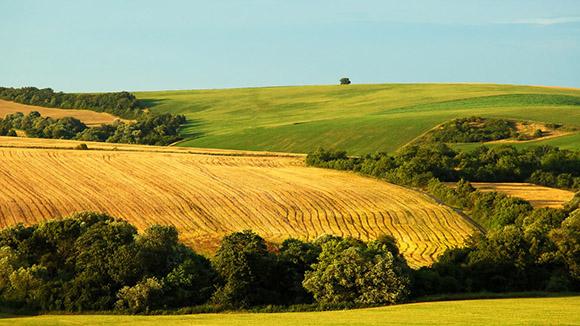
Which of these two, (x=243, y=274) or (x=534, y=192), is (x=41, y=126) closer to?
(x=534, y=192)

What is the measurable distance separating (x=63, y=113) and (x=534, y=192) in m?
96.0

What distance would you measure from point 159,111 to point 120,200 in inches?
3795

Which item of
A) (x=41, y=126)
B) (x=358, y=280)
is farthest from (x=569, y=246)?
(x=41, y=126)

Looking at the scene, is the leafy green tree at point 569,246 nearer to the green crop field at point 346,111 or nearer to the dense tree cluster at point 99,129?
the green crop field at point 346,111

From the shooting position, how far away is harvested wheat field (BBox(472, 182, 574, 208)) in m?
73.7

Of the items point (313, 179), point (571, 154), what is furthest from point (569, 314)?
point (571, 154)

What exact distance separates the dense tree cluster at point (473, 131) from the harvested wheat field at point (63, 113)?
187ft

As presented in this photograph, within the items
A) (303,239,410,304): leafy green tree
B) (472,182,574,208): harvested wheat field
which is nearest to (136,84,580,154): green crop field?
(472,182,574,208): harvested wheat field

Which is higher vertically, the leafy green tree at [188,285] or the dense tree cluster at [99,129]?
the leafy green tree at [188,285]

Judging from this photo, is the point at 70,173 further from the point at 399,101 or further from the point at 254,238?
the point at 399,101

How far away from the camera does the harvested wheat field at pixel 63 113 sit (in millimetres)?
149250

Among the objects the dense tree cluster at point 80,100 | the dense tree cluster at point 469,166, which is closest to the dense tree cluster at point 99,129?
the dense tree cluster at point 80,100

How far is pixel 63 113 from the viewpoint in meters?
154

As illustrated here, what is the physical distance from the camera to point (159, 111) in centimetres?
16400
